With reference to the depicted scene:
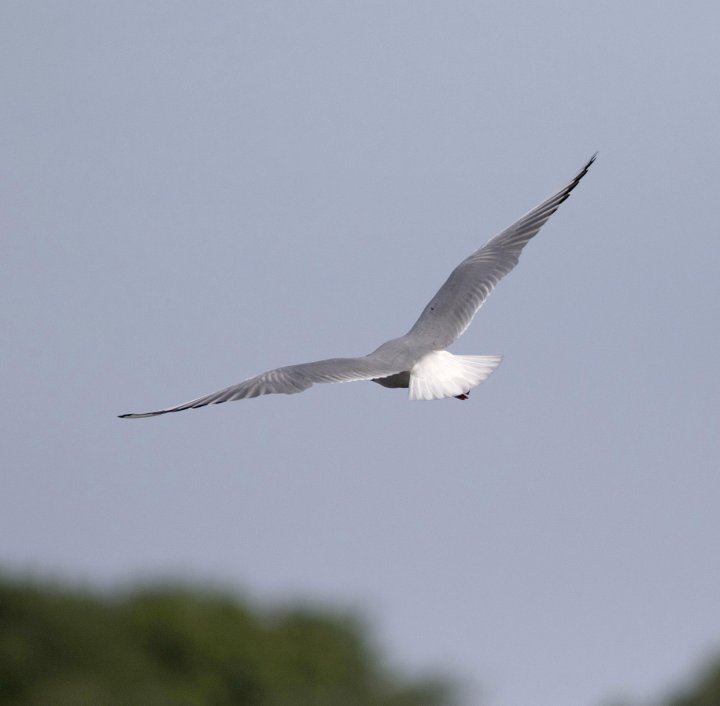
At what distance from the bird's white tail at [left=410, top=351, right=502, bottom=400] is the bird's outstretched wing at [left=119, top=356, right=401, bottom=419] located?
249mm

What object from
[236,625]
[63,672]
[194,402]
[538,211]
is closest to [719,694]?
[236,625]

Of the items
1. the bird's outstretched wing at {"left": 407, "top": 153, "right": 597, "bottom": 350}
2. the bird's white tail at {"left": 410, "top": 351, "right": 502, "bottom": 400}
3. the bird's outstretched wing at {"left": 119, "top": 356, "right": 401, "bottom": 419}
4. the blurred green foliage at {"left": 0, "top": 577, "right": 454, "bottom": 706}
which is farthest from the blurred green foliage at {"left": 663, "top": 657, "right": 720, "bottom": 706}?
the bird's outstretched wing at {"left": 119, "top": 356, "right": 401, "bottom": 419}

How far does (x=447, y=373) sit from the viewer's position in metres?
13.1

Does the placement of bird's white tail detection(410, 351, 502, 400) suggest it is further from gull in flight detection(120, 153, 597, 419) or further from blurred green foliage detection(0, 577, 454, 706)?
blurred green foliage detection(0, 577, 454, 706)

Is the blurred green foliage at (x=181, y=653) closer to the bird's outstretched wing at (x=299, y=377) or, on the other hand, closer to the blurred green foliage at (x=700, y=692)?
the blurred green foliage at (x=700, y=692)

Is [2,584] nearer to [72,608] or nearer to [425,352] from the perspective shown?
[72,608]

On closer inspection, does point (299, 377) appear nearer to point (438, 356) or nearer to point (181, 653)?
point (438, 356)

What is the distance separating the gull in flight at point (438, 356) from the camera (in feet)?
41.5

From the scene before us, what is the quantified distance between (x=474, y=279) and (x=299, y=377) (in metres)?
2.52

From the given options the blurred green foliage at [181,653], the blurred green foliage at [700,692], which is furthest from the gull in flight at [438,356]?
the blurred green foliage at [700,692]

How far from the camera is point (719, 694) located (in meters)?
44.8

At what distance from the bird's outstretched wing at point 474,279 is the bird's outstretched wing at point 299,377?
0.94 metres

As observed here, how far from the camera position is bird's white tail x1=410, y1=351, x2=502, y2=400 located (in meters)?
12.7

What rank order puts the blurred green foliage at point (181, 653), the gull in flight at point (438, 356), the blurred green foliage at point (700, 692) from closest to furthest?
the gull in flight at point (438, 356) → the blurred green foliage at point (181, 653) → the blurred green foliage at point (700, 692)
